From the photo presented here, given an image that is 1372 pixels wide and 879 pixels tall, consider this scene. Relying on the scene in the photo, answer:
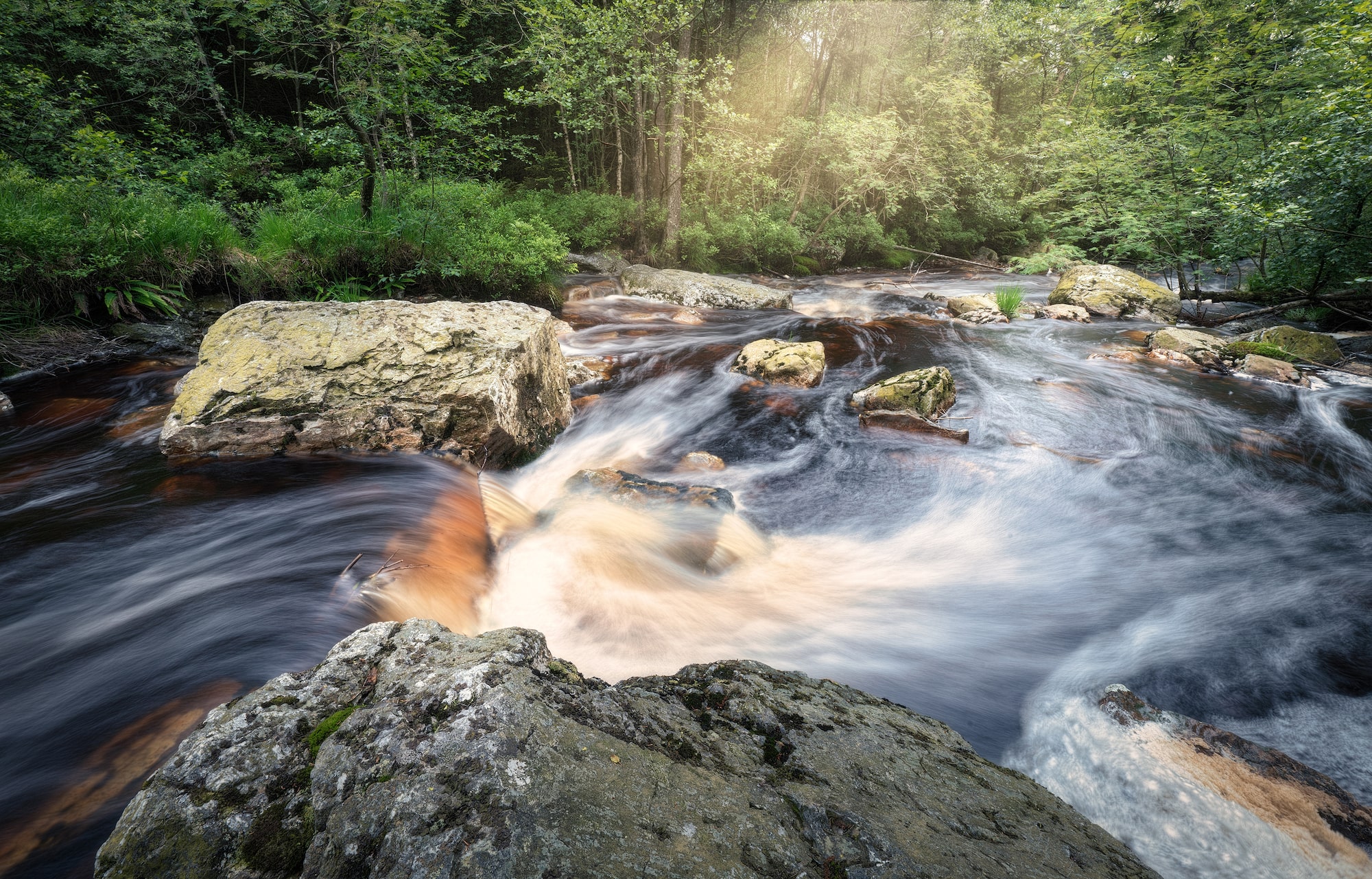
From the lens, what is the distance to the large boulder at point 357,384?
453 cm

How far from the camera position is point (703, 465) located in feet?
20.0

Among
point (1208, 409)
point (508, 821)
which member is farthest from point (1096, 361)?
point (508, 821)

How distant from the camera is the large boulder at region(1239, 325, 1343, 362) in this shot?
8.57 meters

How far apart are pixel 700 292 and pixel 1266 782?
39.3ft

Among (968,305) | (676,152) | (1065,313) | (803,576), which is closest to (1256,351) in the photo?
(1065,313)

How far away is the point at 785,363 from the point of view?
8102 millimetres

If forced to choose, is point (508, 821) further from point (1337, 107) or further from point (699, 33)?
point (699, 33)

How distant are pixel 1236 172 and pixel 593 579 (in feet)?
44.1

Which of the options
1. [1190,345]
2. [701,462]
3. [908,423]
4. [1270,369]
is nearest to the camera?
[701,462]

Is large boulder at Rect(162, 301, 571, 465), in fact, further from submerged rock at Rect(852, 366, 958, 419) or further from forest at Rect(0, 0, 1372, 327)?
submerged rock at Rect(852, 366, 958, 419)

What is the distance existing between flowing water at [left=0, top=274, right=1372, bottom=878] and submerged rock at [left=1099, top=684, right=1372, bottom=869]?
4cm

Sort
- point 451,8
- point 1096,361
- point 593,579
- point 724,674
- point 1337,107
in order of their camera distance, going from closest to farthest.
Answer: point 724,674 → point 593,579 → point 1337,107 → point 1096,361 → point 451,8

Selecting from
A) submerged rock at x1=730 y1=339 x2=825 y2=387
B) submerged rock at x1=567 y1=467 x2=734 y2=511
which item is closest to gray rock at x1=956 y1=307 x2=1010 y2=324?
submerged rock at x1=730 y1=339 x2=825 y2=387

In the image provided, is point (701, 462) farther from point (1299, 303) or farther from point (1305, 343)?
point (1299, 303)
